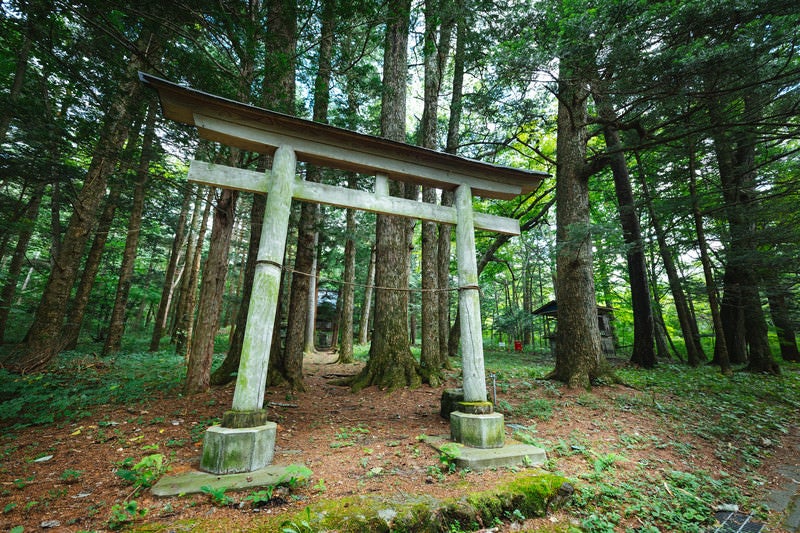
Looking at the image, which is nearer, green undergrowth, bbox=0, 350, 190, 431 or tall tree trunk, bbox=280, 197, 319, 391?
green undergrowth, bbox=0, 350, 190, 431

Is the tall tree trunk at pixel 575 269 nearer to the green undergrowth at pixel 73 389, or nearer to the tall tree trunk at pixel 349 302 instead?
the tall tree trunk at pixel 349 302

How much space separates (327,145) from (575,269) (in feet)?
17.5

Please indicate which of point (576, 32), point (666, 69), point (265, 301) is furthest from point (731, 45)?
point (265, 301)

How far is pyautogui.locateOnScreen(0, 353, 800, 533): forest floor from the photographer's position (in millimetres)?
2398

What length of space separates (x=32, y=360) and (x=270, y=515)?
7.53 metres

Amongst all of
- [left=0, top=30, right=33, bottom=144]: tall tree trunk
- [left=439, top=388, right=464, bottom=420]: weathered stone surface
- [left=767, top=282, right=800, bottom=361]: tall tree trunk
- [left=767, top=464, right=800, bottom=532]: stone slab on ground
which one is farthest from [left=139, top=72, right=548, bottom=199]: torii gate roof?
[left=767, top=282, right=800, bottom=361]: tall tree trunk

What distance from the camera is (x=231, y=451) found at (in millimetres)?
2803

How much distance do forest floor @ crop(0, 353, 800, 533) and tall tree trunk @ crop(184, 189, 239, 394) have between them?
473mm

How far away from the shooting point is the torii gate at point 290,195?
118 inches

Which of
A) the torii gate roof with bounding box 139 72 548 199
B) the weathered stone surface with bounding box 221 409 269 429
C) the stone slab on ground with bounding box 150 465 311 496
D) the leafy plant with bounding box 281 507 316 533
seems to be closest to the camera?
the leafy plant with bounding box 281 507 316 533

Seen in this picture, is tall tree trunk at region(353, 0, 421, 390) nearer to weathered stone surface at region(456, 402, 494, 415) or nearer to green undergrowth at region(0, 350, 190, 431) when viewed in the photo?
weathered stone surface at region(456, 402, 494, 415)

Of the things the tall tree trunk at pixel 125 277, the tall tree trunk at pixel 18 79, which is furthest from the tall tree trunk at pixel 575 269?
the tall tree trunk at pixel 125 277

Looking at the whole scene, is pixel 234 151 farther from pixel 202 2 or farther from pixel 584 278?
pixel 584 278

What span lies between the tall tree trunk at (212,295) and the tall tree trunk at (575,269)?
5.81 metres
